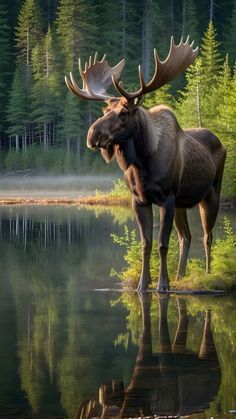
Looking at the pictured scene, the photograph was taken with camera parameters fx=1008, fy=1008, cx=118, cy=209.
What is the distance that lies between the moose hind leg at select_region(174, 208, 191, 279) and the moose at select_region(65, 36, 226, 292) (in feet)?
0.04

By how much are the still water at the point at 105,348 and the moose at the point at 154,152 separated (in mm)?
898

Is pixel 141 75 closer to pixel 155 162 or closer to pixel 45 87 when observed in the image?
pixel 155 162

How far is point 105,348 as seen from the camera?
877 cm

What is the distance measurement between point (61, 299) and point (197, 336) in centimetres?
289

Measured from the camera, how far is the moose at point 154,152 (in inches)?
457

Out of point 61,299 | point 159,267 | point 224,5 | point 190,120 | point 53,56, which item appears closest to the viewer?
point 61,299

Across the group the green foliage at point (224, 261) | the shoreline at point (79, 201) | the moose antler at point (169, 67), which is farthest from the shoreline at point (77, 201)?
the moose antler at point (169, 67)

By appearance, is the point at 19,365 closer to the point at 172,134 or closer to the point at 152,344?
the point at 152,344

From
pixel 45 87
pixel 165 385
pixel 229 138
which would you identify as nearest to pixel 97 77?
pixel 165 385

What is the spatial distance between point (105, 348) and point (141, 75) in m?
3.69

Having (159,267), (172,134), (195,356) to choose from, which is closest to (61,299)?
(159,267)

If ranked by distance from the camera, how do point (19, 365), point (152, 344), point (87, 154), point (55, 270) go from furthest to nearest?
point (87, 154)
point (55, 270)
point (152, 344)
point (19, 365)

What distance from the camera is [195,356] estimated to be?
8.32 m

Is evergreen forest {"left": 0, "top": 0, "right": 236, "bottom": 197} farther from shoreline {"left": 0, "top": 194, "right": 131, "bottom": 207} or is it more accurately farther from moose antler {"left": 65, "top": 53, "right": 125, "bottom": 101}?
moose antler {"left": 65, "top": 53, "right": 125, "bottom": 101}
